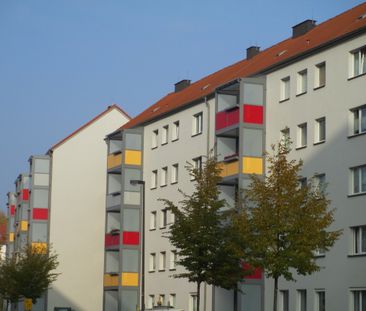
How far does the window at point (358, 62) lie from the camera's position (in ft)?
135

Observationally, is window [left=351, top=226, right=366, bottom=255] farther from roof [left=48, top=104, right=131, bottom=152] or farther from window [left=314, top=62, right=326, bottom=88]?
roof [left=48, top=104, right=131, bottom=152]

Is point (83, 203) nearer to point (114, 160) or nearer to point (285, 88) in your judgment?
point (114, 160)

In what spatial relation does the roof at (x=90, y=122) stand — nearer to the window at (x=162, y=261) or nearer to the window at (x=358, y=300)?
the window at (x=162, y=261)

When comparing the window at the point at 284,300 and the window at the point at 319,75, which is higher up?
the window at the point at 319,75

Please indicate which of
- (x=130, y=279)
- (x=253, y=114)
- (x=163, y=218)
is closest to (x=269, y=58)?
(x=253, y=114)

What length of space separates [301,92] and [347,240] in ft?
28.4

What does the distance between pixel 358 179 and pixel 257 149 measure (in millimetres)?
8923

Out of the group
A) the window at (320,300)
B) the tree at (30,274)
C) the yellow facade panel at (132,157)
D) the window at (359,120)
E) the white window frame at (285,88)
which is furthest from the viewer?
the tree at (30,274)

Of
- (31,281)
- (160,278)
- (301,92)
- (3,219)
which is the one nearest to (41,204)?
(31,281)

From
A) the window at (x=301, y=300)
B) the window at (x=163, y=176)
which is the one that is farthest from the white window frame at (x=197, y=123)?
the window at (x=301, y=300)

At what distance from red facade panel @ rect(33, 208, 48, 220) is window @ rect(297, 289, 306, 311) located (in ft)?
134

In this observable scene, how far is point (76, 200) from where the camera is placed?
80250 millimetres

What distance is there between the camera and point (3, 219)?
170500 mm

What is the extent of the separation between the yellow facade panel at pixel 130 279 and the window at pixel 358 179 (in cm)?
2692
